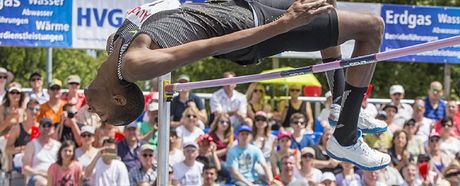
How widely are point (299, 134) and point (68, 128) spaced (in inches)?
104

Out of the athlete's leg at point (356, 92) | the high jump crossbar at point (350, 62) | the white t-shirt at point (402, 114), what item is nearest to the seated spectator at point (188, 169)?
the white t-shirt at point (402, 114)

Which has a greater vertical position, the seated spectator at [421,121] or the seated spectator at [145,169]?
the seated spectator at [421,121]

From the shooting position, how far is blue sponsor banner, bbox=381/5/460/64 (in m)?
11.7

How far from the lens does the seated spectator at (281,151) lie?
31.8 ft

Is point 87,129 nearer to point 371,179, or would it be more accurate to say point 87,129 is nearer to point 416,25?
point 371,179

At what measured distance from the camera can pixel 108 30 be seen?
410 inches

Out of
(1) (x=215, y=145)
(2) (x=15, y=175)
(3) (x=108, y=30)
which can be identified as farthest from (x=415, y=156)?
(2) (x=15, y=175)

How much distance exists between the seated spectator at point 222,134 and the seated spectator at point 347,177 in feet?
4.07

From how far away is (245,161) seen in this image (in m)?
9.55

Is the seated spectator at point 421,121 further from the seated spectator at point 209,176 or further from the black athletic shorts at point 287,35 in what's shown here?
the black athletic shorts at point 287,35

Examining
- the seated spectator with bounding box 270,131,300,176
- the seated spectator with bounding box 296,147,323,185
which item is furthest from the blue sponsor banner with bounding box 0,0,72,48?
the seated spectator with bounding box 296,147,323,185

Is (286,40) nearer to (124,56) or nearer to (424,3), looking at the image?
(124,56)

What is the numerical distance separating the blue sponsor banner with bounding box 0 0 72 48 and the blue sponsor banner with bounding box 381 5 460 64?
4.10 m

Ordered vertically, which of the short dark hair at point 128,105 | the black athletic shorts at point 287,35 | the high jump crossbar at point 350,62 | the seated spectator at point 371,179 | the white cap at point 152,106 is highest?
the black athletic shorts at point 287,35
